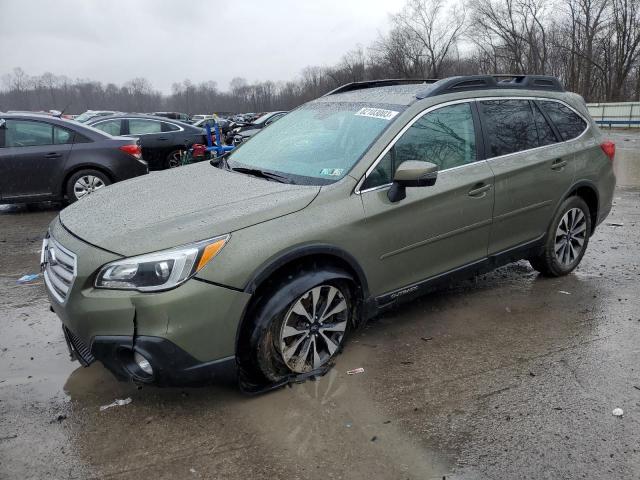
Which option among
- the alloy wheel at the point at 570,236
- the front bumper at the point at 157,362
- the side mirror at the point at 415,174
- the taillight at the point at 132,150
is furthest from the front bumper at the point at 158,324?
the taillight at the point at 132,150

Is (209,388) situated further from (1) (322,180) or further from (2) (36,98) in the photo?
(2) (36,98)

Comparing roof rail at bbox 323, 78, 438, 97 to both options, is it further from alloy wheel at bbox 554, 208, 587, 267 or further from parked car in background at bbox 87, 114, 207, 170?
parked car in background at bbox 87, 114, 207, 170

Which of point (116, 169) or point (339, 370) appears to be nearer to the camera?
point (339, 370)

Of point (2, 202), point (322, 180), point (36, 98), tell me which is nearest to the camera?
point (322, 180)

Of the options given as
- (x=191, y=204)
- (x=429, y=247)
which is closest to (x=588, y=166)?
(x=429, y=247)

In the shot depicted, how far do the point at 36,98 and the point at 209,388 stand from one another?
119 metres

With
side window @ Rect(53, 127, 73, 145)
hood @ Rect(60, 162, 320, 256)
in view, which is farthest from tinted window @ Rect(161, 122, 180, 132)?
hood @ Rect(60, 162, 320, 256)

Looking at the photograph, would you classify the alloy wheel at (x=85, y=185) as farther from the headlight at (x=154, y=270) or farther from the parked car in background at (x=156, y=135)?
the headlight at (x=154, y=270)

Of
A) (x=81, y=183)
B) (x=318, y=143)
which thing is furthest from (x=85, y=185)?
(x=318, y=143)

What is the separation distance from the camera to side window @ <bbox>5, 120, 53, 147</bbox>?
8.09m

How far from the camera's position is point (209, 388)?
3.24m

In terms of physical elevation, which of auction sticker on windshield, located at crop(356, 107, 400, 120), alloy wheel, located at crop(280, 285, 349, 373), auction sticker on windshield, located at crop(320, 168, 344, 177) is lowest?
alloy wheel, located at crop(280, 285, 349, 373)

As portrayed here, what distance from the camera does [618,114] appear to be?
3322 cm

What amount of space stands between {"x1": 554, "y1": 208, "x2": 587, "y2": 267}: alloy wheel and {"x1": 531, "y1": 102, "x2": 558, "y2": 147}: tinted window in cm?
68
